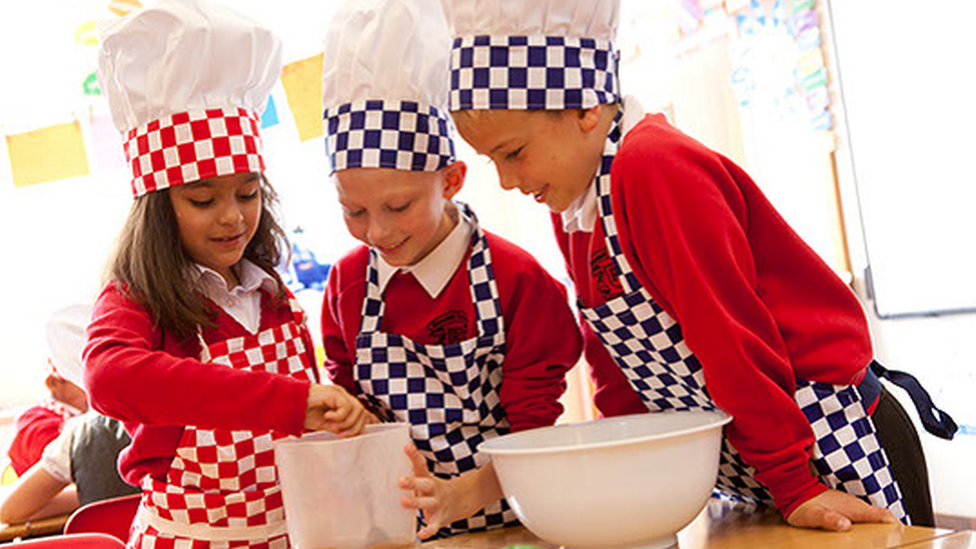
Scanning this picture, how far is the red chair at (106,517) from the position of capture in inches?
81.4

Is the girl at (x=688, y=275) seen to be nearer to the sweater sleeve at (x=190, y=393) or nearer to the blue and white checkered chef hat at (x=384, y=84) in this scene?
the blue and white checkered chef hat at (x=384, y=84)

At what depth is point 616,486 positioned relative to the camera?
0.92 metres

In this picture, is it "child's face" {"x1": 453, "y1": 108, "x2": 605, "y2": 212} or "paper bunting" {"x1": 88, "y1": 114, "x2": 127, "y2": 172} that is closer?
"child's face" {"x1": 453, "y1": 108, "x2": 605, "y2": 212}

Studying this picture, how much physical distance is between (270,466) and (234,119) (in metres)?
0.49

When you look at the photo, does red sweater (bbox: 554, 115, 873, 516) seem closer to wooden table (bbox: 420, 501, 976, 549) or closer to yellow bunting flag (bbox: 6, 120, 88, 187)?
wooden table (bbox: 420, 501, 976, 549)

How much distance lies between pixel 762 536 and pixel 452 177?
66 centimetres

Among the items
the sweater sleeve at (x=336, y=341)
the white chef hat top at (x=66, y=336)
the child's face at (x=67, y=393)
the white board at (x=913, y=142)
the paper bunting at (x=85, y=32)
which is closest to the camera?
the sweater sleeve at (x=336, y=341)

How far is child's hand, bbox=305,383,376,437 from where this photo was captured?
116 cm

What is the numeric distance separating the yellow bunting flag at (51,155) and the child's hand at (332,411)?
2.80 m

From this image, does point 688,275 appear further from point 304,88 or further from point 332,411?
point 304,88

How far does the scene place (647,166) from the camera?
1.04 meters

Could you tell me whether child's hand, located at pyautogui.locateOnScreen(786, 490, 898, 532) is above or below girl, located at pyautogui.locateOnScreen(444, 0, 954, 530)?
below

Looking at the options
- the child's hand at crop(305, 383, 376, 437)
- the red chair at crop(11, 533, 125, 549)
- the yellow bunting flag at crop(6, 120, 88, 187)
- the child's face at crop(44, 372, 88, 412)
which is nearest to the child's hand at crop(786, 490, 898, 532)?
the child's hand at crop(305, 383, 376, 437)

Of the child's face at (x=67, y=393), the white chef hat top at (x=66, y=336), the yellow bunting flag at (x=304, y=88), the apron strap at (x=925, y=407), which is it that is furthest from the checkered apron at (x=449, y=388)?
the child's face at (x=67, y=393)
